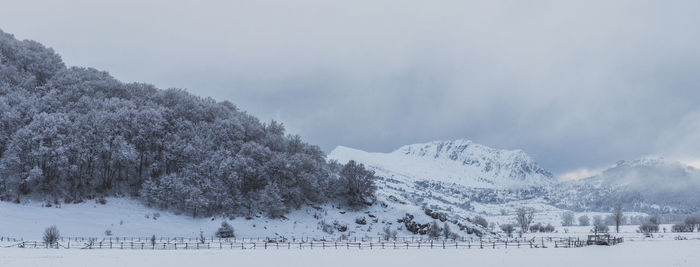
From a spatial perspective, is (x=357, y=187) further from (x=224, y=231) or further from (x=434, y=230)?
(x=224, y=231)

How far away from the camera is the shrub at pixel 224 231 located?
274 ft

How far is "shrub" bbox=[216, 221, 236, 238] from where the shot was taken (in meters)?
83.4

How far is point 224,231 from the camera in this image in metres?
83.5

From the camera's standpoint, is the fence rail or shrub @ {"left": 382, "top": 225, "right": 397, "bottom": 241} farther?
shrub @ {"left": 382, "top": 225, "right": 397, "bottom": 241}

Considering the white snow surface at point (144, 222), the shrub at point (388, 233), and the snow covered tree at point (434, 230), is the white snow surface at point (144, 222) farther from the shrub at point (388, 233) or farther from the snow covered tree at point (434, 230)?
the snow covered tree at point (434, 230)

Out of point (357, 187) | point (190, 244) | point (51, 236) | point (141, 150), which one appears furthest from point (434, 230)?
point (51, 236)

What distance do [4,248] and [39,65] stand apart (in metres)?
64.7

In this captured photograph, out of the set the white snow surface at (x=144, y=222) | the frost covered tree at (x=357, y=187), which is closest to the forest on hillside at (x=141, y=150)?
the frost covered tree at (x=357, y=187)

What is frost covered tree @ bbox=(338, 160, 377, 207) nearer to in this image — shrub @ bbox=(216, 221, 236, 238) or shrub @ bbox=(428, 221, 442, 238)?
shrub @ bbox=(428, 221, 442, 238)

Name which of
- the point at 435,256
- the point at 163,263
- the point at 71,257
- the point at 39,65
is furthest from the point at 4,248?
the point at 39,65

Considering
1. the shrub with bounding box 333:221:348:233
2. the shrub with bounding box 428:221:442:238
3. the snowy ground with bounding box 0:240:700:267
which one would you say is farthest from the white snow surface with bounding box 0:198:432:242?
the snowy ground with bounding box 0:240:700:267

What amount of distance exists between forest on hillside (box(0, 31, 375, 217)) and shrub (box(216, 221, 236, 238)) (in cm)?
640

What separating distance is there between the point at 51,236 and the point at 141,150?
33562mm

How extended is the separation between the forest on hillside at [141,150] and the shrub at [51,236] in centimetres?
1657
